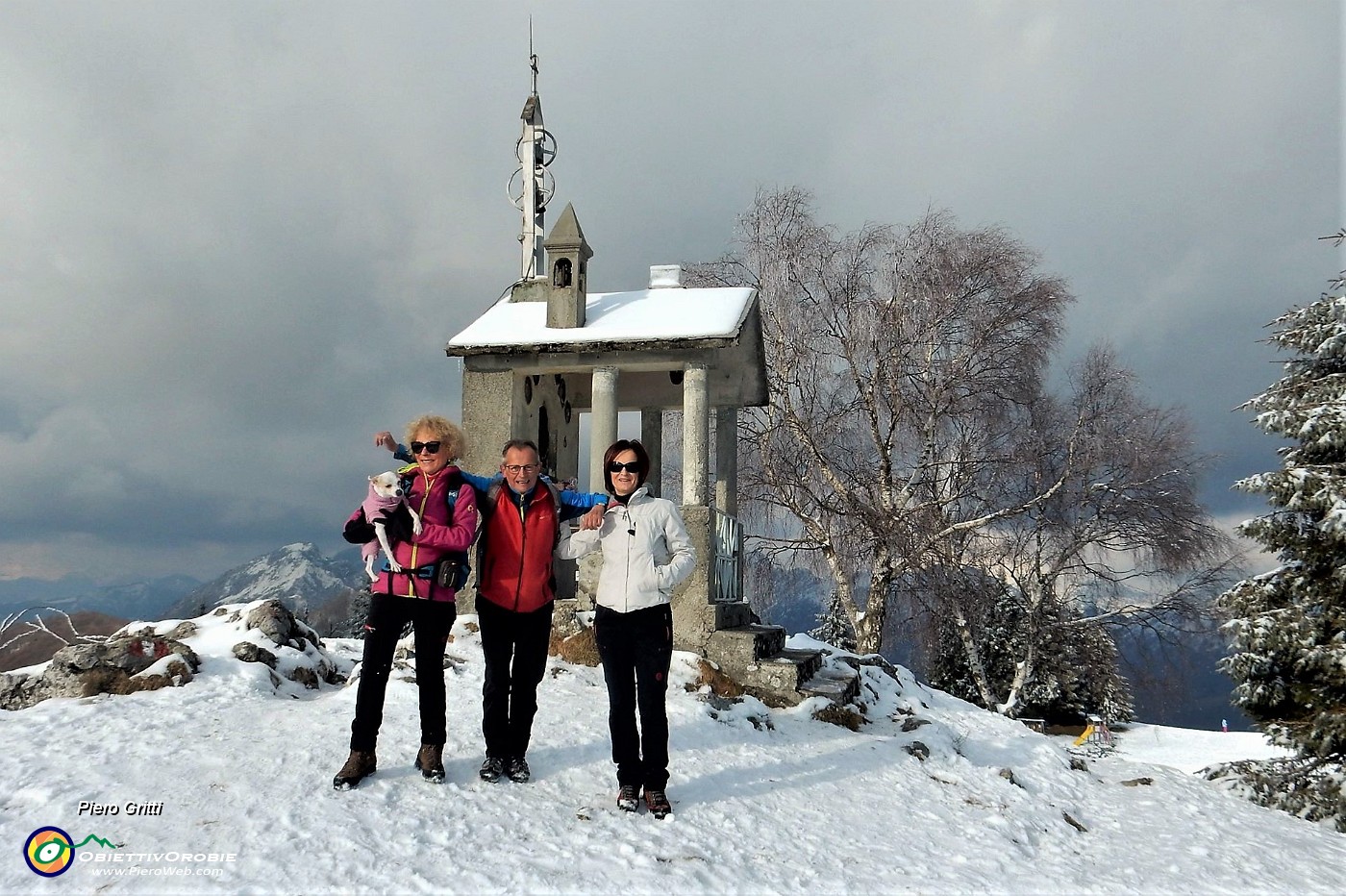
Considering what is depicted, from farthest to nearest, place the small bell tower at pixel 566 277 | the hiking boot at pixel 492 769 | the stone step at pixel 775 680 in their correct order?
the small bell tower at pixel 566 277, the stone step at pixel 775 680, the hiking boot at pixel 492 769

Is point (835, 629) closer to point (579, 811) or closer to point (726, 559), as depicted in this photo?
point (726, 559)

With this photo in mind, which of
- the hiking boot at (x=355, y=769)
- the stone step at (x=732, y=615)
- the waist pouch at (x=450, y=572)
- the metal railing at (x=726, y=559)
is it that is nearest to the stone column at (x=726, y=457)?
the metal railing at (x=726, y=559)

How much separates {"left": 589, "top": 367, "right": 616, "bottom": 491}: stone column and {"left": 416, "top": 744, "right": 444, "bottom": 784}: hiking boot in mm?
4144

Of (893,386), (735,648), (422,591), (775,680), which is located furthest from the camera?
(893,386)

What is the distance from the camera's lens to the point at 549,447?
995 cm

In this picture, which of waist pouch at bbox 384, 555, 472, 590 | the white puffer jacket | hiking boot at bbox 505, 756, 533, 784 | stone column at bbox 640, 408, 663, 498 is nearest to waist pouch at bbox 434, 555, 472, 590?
waist pouch at bbox 384, 555, 472, 590

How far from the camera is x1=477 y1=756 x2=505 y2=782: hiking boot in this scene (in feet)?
12.7

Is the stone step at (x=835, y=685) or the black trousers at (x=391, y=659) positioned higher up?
the black trousers at (x=391, y=659)

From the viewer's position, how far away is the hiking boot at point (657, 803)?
3.69 m

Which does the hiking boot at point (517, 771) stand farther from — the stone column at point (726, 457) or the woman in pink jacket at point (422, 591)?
the stone column at point (726, 457)

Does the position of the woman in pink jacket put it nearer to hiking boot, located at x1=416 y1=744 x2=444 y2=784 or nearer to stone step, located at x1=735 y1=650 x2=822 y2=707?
hiking boot, located at x1=416 y1=744 x2=444 y2=784

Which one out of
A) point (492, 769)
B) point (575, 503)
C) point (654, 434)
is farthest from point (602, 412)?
point (492, 769)

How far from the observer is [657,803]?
3.70 meters

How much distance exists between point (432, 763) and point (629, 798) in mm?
983
